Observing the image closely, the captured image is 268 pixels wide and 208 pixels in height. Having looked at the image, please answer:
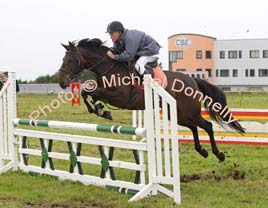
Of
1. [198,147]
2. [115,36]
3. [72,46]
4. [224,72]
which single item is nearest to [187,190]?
[198,147]

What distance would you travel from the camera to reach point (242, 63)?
207ft

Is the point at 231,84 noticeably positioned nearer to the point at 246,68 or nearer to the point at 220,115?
the point at 246,68

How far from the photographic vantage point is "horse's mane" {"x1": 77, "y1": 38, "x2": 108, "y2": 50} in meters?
7.03

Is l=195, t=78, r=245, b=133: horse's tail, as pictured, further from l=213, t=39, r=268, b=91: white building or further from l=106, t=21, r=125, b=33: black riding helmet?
l=213, t=39, r=268, b=91: white building

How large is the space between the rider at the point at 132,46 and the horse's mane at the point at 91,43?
212 millimetres

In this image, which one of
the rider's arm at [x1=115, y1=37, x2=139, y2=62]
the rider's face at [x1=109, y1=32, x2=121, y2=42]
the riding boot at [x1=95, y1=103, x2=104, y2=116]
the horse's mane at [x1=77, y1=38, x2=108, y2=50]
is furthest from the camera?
the horse's mane at [x1=77, y1=38, x2=108, y2=50]

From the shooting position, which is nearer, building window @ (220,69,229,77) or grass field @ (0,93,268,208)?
grass field @ (0,93,268,208)

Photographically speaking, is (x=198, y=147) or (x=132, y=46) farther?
(x=198, y=147)

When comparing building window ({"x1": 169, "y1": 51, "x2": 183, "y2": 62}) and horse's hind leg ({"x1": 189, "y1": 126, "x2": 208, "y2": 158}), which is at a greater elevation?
building window ({"x1": 169, "y1": 51, "x2": 183, "y2": 62})

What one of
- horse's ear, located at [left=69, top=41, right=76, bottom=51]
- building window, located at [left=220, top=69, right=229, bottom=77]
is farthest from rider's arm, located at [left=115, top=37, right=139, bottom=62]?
building window, located at [left=220, top=69, right=229, bottom=77]

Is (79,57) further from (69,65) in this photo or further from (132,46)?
(132,46)

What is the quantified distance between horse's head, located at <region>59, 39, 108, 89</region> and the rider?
0.21 metres

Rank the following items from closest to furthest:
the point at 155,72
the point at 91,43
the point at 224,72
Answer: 1. the point at 155,72
2. the point at 91,43
3. the point at 224,72

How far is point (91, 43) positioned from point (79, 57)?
0.36 metres
